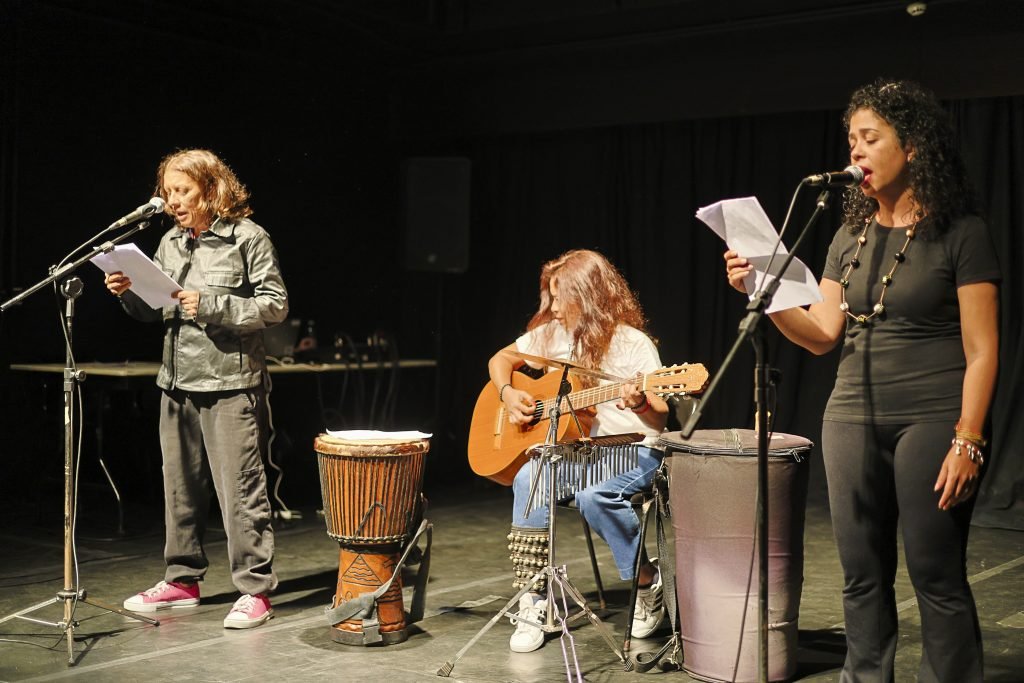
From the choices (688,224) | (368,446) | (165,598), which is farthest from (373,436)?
(688,224)

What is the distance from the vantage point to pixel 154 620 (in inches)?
165

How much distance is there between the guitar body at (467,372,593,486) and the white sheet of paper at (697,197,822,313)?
1.39m

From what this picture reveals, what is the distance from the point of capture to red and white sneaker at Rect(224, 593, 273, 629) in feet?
13.6

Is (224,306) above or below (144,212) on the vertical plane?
→ below

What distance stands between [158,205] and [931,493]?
258 centimetres

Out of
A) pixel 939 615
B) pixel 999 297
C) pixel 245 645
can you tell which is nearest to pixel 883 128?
pixel 999 297

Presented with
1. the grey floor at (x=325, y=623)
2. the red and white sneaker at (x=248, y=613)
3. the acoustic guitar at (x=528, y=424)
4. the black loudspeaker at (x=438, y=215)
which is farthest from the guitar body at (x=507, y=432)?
the black loudspeaker at (x=438, y=215)

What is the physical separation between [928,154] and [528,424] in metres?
1.82

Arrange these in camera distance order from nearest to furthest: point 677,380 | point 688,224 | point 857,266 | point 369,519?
point 857,266, point 677,380, point 369,519, point 688,224

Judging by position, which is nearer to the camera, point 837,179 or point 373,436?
point 837,179

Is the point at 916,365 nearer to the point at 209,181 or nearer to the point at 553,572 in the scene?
the point at 553,572

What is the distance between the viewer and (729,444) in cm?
352

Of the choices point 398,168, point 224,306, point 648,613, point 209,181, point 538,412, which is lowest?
point 648,613

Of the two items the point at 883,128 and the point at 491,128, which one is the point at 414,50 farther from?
the point at 883,128
